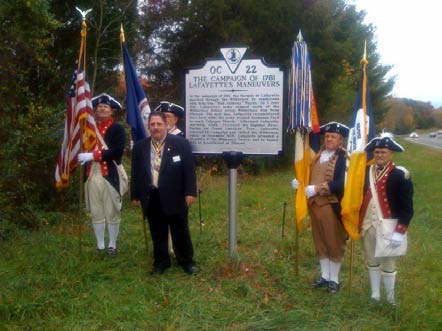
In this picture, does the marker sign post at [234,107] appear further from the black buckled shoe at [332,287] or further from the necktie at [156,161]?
the black buckled shoe at [332,287]

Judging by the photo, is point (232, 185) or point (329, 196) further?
point (232, 185)

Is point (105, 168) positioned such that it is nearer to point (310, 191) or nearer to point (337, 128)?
point (310, 191)

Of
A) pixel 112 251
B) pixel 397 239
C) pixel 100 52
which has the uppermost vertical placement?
pixel 100 52

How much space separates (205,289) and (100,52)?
7.24 meters

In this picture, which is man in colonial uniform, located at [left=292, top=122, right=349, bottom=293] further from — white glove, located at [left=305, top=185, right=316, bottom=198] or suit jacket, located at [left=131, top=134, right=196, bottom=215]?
suit jacket, located at [left=131, top=134, right=196, bottom=215]

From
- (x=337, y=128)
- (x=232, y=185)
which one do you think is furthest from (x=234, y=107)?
(x=337, y=128)

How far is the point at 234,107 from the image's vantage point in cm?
645

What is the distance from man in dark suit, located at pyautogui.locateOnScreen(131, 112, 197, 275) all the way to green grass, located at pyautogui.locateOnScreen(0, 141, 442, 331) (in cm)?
62

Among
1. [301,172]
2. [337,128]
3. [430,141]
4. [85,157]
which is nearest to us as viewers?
[337,128]

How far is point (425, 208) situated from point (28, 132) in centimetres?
841

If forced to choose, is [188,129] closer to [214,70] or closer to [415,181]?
[214,70]

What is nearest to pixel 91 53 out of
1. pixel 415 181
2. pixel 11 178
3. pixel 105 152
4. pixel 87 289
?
pixel 11 178

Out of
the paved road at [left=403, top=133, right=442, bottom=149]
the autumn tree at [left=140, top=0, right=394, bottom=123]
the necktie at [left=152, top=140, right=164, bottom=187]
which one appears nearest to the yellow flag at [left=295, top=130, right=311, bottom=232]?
the necktie at [left=152, top=140, right=164, bottom=187]

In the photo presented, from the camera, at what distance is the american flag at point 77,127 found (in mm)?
6654
